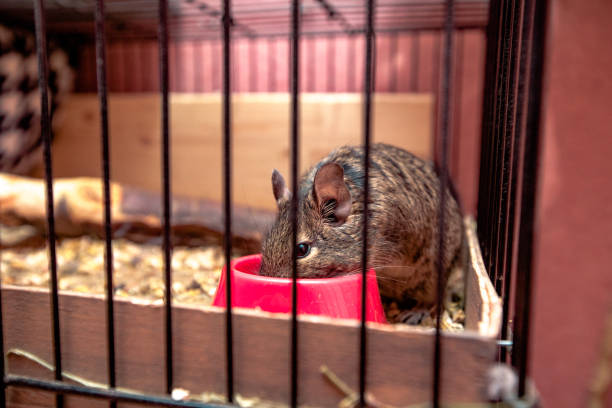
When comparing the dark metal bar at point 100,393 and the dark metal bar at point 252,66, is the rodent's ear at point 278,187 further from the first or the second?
the dark metal bar at point 252,66

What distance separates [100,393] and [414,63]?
3.25 m

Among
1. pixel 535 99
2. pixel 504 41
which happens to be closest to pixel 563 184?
pixel 504 41

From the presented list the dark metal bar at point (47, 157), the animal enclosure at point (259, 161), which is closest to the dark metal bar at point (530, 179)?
the animal enclosure at point (259, 161)

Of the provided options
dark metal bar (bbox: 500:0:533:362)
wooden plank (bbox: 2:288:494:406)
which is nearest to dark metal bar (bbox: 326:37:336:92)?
dark metal bar (bbox: 500:0:533:362)

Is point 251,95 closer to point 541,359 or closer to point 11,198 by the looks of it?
→ point 11,198

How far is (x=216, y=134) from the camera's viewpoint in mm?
3973

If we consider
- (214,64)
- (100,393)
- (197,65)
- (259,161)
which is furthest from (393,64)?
(100,393)

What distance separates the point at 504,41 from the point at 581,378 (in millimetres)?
2637

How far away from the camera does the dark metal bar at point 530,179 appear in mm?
1021

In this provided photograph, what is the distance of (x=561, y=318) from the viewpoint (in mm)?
3393

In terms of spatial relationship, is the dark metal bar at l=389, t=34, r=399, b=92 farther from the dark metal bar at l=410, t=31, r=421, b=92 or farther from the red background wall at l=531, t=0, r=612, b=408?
the red background wall at l=531, t=0, r=612, b=408

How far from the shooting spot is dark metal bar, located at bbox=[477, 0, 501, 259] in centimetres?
194

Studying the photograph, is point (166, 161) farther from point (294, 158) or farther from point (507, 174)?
point (507, 174)

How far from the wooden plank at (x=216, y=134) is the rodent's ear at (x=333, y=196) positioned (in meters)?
1.88
